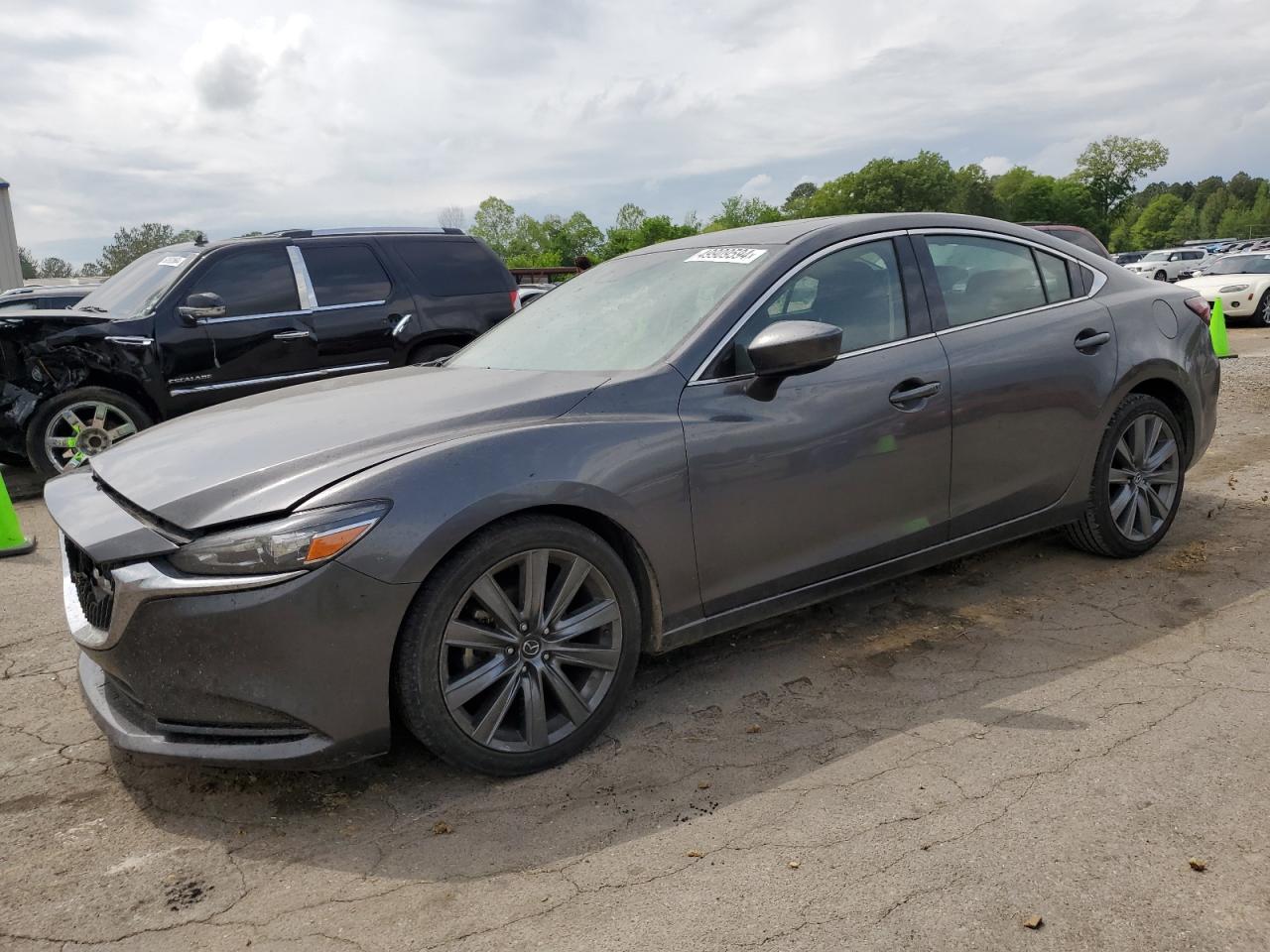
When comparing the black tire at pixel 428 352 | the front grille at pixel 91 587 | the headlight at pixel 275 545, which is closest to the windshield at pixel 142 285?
the black tire at pixel 428 352

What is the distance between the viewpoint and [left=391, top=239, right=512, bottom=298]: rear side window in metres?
8.39

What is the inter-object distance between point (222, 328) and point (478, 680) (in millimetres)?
5672

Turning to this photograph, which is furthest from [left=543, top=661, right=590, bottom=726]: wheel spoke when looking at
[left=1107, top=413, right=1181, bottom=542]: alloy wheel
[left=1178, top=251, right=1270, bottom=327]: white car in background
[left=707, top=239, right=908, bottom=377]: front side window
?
[left=1178, top=251, right=1270, bottom=327]: white car in background

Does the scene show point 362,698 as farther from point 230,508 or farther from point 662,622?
point 662,622

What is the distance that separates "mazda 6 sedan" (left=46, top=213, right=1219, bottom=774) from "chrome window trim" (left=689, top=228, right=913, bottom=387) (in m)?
0.01

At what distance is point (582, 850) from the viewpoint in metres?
2.62

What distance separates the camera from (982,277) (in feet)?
13.9

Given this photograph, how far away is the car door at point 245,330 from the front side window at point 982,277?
5308 mm

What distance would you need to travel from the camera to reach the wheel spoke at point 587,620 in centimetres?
301

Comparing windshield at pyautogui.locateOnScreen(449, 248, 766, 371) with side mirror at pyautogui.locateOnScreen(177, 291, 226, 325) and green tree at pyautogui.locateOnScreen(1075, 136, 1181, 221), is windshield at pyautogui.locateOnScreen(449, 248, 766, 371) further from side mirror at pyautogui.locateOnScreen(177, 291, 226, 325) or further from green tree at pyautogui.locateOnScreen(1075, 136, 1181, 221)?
green tree at pyautogui.locateOnScreen(1075, 136, 1181, 221)

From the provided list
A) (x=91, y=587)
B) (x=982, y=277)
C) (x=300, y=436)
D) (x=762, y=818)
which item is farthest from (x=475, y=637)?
(x=982, y=277)

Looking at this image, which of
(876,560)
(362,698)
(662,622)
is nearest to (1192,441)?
(876,560)

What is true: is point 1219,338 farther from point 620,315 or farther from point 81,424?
point 81,424

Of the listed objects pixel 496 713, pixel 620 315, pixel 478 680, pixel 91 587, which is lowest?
pixel 496 713
